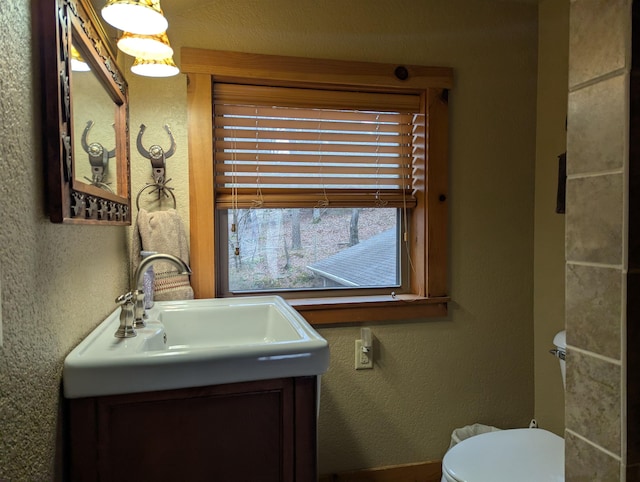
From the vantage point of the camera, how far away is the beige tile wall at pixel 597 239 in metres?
0.47

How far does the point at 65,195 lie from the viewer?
0.76m

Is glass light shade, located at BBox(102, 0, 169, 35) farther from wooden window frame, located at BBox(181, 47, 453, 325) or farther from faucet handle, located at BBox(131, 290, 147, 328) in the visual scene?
faucet handle, located at BBox(131, 290, 147, 328)

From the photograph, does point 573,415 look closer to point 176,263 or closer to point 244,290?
point 176,263

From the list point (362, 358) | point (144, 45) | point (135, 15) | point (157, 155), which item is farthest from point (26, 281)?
point (362, 358)

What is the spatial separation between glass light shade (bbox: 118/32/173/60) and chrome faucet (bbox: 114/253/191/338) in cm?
59

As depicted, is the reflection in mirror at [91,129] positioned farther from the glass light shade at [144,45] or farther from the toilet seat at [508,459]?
the toilet seat at [508,459]

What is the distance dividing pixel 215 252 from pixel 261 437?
892 millimetres

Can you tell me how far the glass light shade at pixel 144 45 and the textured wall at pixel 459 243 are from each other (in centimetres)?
49

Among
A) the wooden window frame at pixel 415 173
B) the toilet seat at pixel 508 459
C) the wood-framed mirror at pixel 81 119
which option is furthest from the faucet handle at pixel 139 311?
the toilet seat at pixel 508 459

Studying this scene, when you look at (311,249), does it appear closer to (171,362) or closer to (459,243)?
(459,243)

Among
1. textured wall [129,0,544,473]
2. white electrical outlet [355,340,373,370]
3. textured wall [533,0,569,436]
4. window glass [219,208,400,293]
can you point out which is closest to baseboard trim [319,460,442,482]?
textured wall [129,0,544,473]

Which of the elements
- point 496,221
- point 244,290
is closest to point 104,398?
point 244,290

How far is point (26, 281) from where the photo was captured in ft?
2.15

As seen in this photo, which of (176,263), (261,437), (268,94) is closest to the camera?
(261,437)
